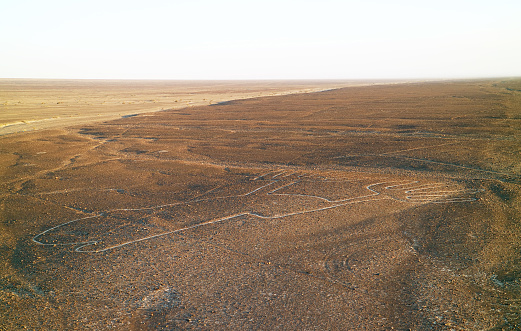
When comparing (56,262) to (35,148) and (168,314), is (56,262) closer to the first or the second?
(168,314)

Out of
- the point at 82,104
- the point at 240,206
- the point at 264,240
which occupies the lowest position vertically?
the point at 264,240

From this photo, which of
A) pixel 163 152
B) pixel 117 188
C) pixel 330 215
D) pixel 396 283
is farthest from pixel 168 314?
pixel 163 152

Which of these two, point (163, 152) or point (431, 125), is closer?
point (163, 152)

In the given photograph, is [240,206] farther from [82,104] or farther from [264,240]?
[82,104]

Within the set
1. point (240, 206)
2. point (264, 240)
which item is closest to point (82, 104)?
point (240, 206)

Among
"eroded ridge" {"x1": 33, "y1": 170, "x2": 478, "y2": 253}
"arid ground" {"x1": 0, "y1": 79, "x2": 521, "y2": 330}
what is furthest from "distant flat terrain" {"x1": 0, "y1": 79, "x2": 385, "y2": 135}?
"eroded ridge" {"x1": 33, "y1": 170, "x2": 478, "y2": 253}

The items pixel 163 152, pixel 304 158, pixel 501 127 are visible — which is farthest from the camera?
pixel 501 127

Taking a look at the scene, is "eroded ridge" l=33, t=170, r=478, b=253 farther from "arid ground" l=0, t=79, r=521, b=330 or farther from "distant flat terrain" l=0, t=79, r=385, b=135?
"distant flat terrain" l=0, t=79, r=385, b=135
